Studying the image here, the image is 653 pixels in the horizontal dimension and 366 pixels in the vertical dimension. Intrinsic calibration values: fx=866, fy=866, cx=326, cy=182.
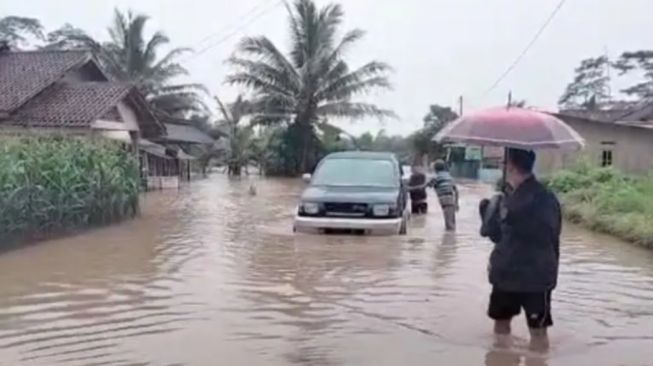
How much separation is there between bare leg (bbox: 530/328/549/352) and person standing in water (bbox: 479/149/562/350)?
283mm

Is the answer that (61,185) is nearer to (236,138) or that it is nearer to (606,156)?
(606,156)

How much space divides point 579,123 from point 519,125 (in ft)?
104

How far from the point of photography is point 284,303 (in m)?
9.16

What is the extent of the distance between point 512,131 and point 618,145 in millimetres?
32303

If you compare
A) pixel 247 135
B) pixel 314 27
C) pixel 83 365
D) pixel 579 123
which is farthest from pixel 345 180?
pixel 247 135

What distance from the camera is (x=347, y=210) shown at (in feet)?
50.4

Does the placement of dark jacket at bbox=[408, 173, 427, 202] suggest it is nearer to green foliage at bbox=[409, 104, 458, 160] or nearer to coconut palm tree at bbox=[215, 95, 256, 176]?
coconut palm tree at bbox=[215, 95, 256, 176]

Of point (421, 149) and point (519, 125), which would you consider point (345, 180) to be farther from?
point (421, 149)

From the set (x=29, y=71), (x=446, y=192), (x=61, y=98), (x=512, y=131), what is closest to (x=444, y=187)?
(x=446, y=192)

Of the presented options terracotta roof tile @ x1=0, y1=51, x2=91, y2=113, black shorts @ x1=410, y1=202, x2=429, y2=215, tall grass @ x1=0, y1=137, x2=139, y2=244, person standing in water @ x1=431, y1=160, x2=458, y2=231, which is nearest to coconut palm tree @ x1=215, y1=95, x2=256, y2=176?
terracotta roof tile @ x1=0, y1=51, x2=91, y2=113

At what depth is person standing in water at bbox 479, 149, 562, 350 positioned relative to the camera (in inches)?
266

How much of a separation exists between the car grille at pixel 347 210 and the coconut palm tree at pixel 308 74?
2815 centimetres

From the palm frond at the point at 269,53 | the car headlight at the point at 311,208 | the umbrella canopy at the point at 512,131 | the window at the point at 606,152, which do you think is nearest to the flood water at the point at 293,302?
the car headlight at the point at 311,208

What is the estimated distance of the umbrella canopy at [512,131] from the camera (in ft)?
23.7
